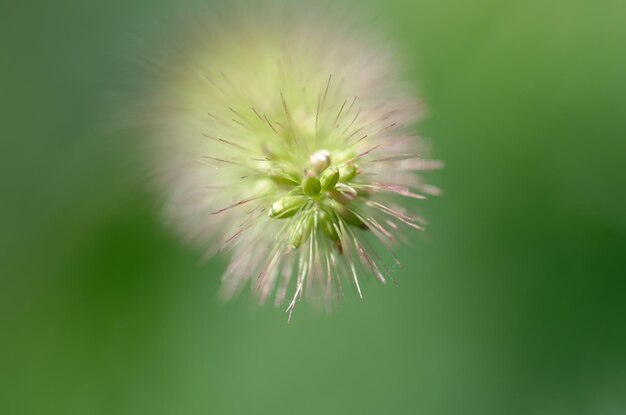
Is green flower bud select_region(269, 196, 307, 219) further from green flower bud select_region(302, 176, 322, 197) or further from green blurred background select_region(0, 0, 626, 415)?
green blurred background select_region(0, 0, 626, 415)

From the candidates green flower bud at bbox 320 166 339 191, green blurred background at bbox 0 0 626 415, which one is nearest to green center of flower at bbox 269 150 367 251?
green flower bud at bbox 320 166 339 191

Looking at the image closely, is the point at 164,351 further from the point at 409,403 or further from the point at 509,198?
the point at 509,198

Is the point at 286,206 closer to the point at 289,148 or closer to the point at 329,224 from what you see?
the point at 329,224

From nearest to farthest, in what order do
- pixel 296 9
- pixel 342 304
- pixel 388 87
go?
pixel 388 87 → pixel 296 9 → pixel 342 304

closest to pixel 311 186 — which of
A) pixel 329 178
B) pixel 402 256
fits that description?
pixel 329 178

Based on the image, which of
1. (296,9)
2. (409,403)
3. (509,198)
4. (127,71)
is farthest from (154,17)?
(409,403)

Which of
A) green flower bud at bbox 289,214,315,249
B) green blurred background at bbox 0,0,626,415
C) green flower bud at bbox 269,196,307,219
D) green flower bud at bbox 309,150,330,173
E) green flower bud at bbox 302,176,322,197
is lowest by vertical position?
green flower bud at bbox 289,214,315,249
